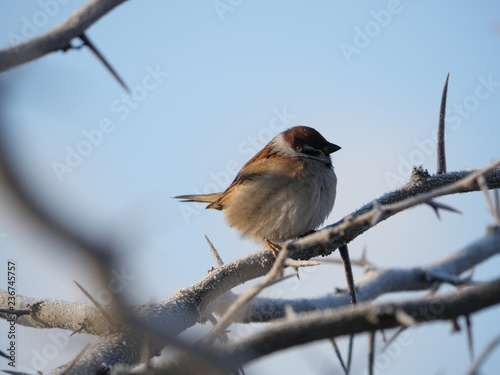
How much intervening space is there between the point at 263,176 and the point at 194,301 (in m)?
2.37

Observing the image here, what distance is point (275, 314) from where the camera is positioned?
4.09 meters

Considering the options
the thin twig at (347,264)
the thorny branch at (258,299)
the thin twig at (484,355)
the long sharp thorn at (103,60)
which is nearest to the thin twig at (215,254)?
the thorny branch at (258,299)

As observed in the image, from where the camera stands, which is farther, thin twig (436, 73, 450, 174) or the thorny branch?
thin twig (436, 73, 450, 174)

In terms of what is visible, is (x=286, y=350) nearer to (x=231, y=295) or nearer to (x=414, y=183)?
(x=414, y=183)

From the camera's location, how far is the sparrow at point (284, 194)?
502 cm

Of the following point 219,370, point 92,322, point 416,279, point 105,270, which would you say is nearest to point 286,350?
point 219,370

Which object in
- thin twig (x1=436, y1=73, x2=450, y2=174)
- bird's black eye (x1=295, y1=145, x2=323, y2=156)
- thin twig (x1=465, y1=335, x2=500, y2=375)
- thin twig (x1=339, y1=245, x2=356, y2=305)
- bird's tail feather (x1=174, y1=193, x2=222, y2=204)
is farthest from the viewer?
bird's tail feather (x1=174, y1=193, x2=222, y2=204)

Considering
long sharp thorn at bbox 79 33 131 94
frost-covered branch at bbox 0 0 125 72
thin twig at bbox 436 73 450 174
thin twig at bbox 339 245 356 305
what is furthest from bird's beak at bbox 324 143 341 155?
frost-covered branch at bbox 0 0 125 72

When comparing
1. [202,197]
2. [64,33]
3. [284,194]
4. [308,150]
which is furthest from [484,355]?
[202,197]

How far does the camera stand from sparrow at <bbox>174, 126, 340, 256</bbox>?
5.02 m

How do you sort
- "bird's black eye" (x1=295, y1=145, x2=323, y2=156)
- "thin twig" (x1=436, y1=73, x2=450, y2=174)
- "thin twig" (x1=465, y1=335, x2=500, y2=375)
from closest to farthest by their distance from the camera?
"thin twig" (x1=465, y1=335, x2=500, y2=375)
"thin twig" (x1=436, y1=73, x2=450, y2=174)
"bird's black eye" (x1=295, y1=145, x2=323, y2=156)

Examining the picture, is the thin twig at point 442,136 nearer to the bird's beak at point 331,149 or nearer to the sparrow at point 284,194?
the sparrow at point 284,194

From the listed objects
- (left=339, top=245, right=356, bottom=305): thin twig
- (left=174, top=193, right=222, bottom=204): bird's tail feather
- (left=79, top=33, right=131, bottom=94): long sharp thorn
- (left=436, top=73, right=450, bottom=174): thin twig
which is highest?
(left=79, top=33, right=131, bottom=94): long sharp thorn

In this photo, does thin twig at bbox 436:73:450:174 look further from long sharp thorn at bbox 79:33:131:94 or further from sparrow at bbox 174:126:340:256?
long sharp thorn at bbox 79:33:131:94
